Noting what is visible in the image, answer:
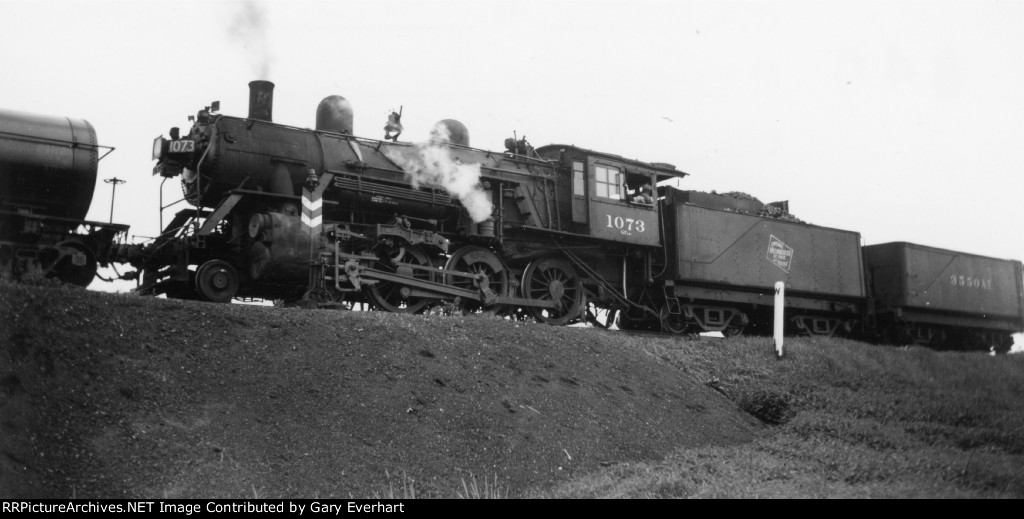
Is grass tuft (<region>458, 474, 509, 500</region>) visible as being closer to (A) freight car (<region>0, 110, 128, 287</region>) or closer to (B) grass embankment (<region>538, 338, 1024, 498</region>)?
(B) grass embankment (<region>538, 338, 1024, 498</region>)

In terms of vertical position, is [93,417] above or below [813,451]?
above

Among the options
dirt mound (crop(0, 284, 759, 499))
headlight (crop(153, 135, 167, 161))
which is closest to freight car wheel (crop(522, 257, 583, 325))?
dirt mound (crop(0, 284, 759, 499))

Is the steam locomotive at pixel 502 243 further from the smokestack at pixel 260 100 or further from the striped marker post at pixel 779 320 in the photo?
the striped marker post at pixel 779 320

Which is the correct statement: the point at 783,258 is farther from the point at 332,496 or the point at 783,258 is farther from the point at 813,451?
the point at 332,496

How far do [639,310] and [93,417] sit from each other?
1147 centimetres

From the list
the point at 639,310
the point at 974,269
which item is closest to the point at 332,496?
the point at 639,310

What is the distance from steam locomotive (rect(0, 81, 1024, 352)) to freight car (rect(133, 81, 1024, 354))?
29 millimetres

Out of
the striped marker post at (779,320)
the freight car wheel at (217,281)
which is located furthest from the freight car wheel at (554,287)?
the freight car wheel at (217,281)

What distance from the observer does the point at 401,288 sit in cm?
1273

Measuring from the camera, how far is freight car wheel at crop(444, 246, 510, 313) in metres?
13.7

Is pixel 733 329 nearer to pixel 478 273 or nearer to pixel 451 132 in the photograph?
pixel 478 273

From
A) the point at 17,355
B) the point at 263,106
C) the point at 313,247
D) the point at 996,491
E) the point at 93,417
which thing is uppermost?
the point at 263,106

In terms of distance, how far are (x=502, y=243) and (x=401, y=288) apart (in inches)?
84.2
